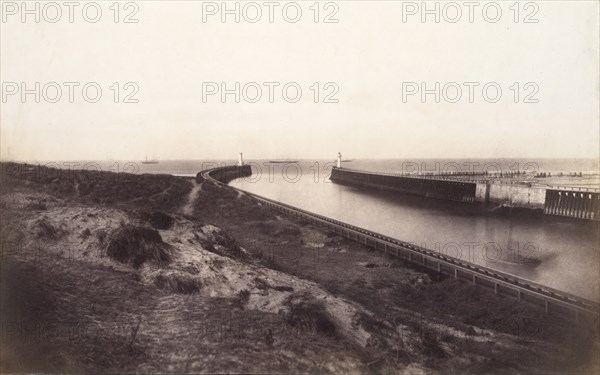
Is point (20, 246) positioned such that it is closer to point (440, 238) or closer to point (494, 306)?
point (494, 306)

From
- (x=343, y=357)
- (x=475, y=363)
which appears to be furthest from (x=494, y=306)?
(x=343, y=357)

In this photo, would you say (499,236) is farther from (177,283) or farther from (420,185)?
(420,185)

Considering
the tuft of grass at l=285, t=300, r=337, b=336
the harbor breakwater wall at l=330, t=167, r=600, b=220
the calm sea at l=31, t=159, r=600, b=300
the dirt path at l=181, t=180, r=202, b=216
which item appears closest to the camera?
the tuft of grass at l=285, t=300, r=337, b=336

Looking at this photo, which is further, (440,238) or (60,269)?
(440,238)

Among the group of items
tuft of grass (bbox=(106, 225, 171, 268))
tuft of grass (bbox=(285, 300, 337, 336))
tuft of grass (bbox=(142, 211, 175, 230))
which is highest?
tuft of grass (bbox=(142, 211, 175, 230))

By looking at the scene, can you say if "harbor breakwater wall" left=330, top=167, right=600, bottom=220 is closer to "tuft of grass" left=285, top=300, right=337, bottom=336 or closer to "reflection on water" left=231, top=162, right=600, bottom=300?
"reflection on water" left=231, top=162, right=600, bottom=300

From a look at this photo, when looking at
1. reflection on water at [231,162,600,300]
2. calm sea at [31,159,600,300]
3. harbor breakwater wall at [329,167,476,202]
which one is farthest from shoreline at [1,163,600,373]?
harbor breakwater wall at [329,167,476,202]
